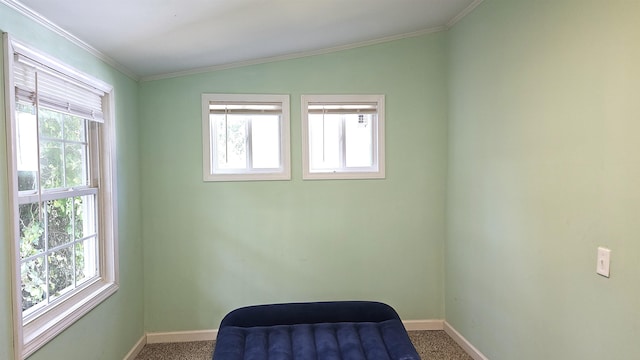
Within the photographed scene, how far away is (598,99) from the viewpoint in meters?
1.54

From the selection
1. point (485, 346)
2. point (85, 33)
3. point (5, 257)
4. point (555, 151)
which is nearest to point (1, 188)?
point (5, 257)

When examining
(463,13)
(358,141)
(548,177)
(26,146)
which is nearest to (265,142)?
(358,141)

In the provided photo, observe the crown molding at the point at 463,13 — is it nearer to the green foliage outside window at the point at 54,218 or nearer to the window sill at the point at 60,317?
the green foliage outside window at the point at 54,218

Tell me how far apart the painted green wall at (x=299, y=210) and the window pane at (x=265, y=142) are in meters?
0.18

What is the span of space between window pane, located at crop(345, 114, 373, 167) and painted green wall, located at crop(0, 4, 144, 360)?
1844mm

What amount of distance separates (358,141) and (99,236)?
7.25ft

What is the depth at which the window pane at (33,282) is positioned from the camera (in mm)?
1646

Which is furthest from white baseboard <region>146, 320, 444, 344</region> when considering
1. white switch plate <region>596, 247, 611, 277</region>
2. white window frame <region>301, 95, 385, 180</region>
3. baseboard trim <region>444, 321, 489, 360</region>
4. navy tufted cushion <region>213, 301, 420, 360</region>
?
white switch plate <region>596, 247, 611, 277</region>

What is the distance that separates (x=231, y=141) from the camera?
3.02 m

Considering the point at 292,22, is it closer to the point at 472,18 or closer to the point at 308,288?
the point at 472,18

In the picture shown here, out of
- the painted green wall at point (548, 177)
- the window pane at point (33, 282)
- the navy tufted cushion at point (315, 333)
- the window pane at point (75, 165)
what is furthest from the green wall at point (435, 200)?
the navy tufted cushion at point (315, 333)

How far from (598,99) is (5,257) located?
2.74 metres

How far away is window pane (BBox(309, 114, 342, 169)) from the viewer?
307 centimetres

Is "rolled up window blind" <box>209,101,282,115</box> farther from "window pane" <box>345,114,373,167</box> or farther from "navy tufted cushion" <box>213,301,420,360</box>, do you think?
"navy tufted cushion" <box>213,301,420,360</box>
